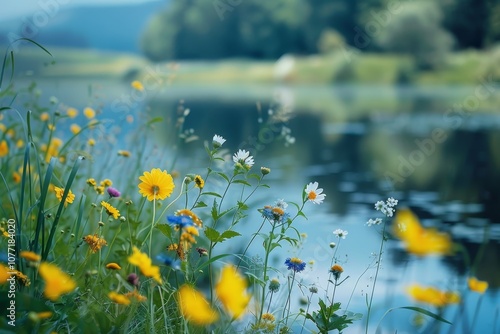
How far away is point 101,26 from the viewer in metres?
12.6

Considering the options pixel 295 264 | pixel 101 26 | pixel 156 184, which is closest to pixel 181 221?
pixel 156 184

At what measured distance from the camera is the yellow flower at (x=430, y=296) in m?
0.93

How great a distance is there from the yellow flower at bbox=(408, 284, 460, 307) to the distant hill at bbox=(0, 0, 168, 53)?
10.8 meters

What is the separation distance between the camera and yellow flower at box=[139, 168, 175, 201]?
133cm

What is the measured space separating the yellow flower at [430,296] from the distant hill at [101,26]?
35.4 feet

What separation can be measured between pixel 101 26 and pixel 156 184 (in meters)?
11.7

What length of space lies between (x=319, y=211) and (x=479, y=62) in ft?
33.0

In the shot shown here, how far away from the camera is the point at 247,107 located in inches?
468

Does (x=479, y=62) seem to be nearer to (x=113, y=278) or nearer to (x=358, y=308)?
(x=358, y=308)

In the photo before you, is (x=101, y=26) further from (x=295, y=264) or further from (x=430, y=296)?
(x=430, y=296)

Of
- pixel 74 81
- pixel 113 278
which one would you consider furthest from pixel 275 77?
pixel 113 278

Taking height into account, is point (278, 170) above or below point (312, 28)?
below

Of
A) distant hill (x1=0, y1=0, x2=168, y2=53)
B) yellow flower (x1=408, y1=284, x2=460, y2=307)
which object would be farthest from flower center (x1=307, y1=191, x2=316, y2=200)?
distant hill (x1=0, y1=0, x2=168, y2=53)

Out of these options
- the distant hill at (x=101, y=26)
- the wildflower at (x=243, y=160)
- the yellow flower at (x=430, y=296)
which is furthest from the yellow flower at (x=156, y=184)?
the distant hill at (x=101, y=26)
